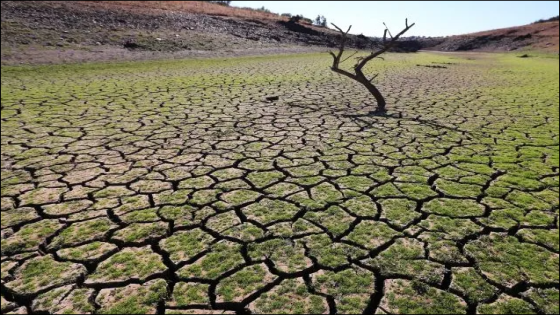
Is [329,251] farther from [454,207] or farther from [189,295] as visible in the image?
[454,207]

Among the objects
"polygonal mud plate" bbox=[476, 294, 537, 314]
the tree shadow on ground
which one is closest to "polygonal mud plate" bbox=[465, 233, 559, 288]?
"polygonal mud plate" bbox=[476, 294, 537, 314]

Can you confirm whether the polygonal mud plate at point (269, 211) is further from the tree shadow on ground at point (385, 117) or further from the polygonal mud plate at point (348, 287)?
the tree shadow on ground at point (385, 117)

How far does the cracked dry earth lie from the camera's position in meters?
2.24

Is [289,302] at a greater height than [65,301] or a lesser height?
greater

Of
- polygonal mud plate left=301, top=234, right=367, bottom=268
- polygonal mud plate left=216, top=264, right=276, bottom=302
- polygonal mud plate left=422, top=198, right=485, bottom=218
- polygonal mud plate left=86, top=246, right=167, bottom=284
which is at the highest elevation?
polygonal mud plate left=422, top=198, right=485, bottom=218

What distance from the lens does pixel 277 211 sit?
10.5 ft

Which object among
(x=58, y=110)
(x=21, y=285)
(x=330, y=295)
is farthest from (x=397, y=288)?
(x=58, y=110)

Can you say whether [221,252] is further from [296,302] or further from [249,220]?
[296,302]

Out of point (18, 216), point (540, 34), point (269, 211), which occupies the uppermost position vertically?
point (540, 34)

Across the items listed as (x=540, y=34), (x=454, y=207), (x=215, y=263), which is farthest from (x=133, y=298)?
(x=540, y=34)

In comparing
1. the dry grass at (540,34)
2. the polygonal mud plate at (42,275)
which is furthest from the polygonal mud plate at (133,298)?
the dry grass at (540,34)

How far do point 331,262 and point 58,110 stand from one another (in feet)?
20.3

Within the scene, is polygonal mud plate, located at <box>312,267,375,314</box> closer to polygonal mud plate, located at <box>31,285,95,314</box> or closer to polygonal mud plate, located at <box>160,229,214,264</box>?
polygonal mud plate, located at <box>160,229,214,264</box>

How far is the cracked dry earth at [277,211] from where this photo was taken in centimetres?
224
